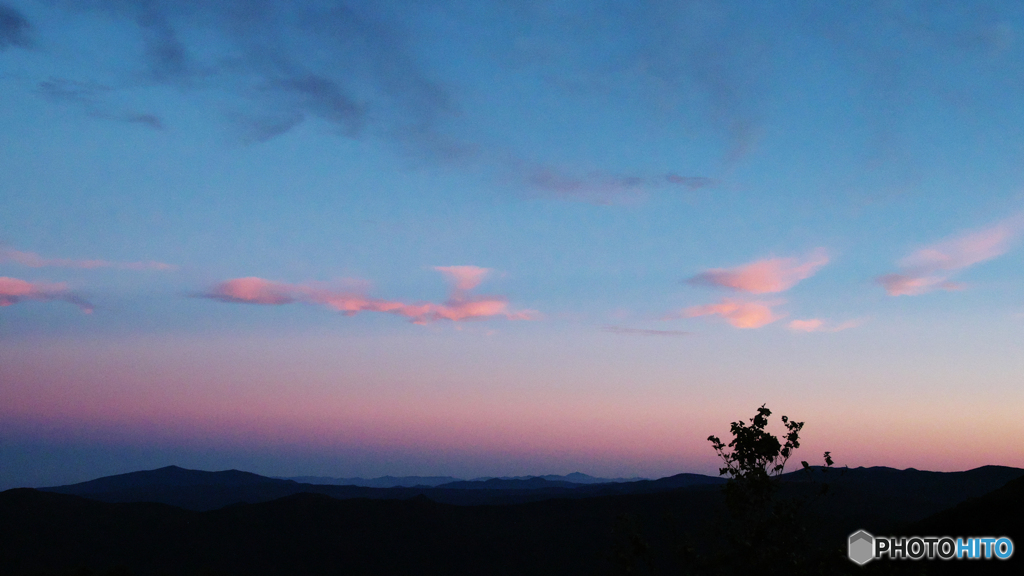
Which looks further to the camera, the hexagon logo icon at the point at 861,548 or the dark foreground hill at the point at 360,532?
the dark foreground hill at the point at 360,532

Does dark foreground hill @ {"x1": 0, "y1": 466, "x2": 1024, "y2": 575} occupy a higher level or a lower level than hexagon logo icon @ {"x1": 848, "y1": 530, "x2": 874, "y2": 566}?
lower

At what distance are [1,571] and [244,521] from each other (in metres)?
28.7

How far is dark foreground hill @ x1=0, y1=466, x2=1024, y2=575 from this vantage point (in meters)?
77.1

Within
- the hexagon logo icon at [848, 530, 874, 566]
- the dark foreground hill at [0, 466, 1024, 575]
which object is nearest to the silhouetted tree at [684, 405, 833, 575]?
the hexagon logo icon at [848, 530, 874, 566]

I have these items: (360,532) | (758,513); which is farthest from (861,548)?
(360,532)

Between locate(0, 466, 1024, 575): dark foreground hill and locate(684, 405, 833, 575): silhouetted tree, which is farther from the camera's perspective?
locate(0, 466, 1024, 575): dark foreground hill

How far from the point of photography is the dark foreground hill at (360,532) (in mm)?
77125

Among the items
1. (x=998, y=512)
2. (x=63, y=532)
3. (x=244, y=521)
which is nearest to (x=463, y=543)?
(x=244, y=521)

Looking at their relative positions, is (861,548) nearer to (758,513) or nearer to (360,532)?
(758,513)

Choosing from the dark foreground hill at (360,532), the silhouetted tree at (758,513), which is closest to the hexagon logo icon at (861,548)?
the silhouetted tree at (758,513)

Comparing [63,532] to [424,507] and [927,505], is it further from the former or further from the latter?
[927,505]

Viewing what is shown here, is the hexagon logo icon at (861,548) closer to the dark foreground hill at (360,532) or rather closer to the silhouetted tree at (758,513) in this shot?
the silhouetted tree at (758,513)

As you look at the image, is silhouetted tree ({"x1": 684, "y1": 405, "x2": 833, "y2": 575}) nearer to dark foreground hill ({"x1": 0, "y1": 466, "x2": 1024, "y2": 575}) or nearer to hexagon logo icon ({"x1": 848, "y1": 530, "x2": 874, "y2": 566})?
hexagon logo icon ({"x1": 848, "y1": 530, "x2": 874, "y2": 566})

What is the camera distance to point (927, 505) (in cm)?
10050
